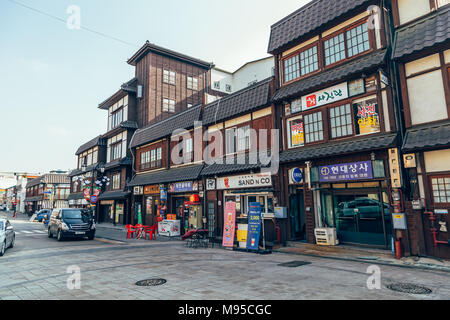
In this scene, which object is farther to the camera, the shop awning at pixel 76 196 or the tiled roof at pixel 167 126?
the shop awning at pixel 76 196

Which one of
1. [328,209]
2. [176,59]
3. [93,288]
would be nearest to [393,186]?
[328,209]

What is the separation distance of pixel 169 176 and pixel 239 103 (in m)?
8.55

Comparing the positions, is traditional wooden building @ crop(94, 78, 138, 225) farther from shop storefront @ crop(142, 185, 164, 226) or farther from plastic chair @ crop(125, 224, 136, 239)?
plastic chair @ crop(125, 224, 136, 239)

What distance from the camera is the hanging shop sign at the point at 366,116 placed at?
11.4 metres

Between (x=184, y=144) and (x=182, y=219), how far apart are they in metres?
5.55

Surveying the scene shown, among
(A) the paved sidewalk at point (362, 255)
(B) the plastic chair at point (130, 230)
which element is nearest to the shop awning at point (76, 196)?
(B) the plastic chair at point (130, 230)

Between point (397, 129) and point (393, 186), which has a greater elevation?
point (397, 129)

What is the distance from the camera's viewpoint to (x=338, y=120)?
12625 millimetres

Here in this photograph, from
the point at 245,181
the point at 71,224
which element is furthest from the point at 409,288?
the point at 71,224

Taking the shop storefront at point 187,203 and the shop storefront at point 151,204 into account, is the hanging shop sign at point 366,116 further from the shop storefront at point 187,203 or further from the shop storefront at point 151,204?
the shop storefront at point 151,204

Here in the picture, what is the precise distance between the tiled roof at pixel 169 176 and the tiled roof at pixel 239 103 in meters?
3.42

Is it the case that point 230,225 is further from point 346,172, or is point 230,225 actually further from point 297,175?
point 346,172

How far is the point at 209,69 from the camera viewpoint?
3478cm
